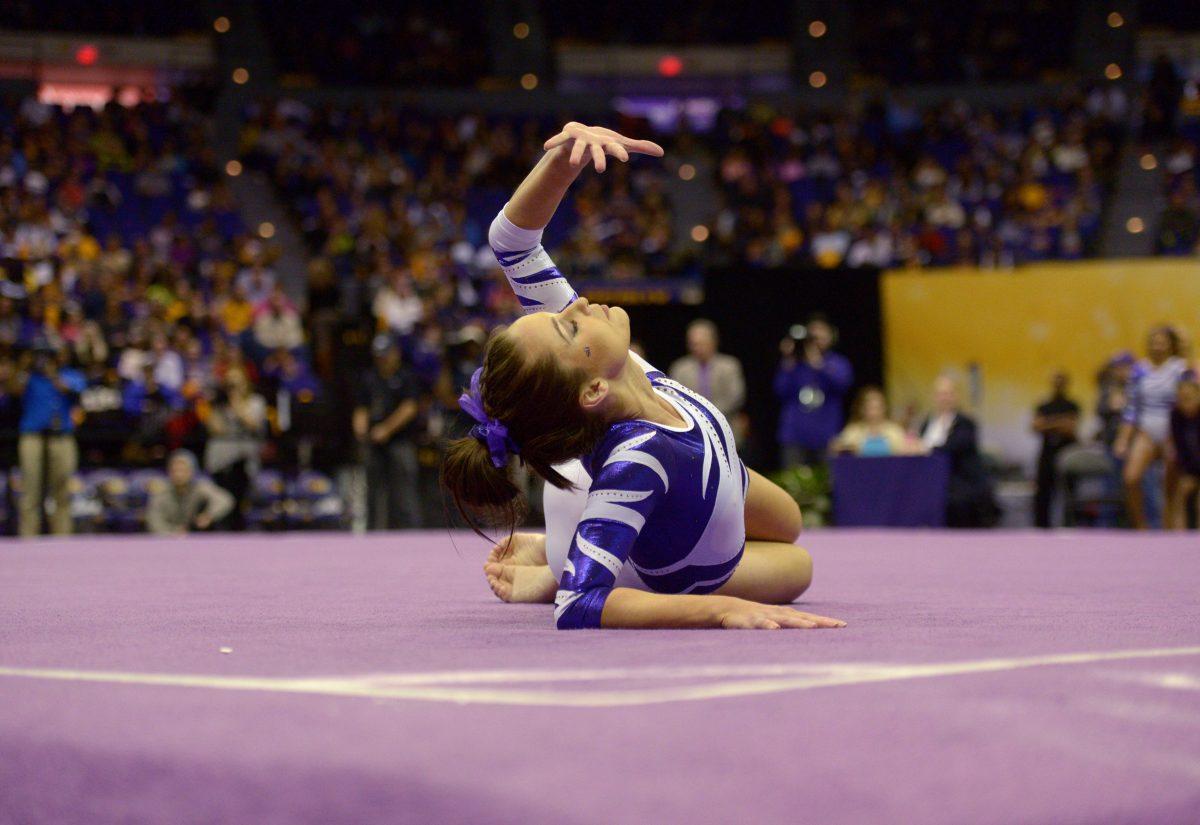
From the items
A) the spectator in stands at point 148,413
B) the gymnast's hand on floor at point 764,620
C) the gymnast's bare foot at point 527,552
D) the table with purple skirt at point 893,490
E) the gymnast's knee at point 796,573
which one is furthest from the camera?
the spectator in stands at point 148,413

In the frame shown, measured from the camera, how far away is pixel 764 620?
1.94 m

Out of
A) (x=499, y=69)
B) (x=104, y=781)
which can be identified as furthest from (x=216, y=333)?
(x=104, y=781)

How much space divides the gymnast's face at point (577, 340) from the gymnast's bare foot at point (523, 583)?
24.9 inches

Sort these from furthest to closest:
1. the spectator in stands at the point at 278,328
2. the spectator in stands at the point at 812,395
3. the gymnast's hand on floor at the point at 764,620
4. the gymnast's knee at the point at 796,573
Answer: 1. the spectator in stands at the point at 278,328
2. the spectator in stands at the point at 812,395
3. the gymnast's knee at the point at 796,573
4. the gymnast's hand on floor at the point at 764,620

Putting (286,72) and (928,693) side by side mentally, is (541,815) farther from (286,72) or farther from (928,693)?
(286,72)

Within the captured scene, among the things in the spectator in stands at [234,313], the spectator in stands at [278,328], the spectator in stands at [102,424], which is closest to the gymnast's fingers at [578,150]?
the spectator in stands at [102,424]

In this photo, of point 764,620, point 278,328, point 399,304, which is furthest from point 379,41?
point 764,620

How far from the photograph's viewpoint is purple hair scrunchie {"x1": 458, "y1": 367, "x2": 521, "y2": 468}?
2.10 m

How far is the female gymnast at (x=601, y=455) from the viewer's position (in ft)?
6.43

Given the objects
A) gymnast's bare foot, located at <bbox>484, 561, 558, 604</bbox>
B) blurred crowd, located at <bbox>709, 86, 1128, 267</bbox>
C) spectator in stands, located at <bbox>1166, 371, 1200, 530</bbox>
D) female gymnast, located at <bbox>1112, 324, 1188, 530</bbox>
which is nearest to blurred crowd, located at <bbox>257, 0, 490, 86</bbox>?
blurred crowd, located at <bbox>709, 86, 1128, 267</bbox>

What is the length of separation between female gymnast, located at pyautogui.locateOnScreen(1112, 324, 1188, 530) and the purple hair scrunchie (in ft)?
20.3

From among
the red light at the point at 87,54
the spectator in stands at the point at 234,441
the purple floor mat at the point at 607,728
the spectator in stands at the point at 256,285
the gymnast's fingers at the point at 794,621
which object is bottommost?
the spectator in stands at the point at 234,441

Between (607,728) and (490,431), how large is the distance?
100cm

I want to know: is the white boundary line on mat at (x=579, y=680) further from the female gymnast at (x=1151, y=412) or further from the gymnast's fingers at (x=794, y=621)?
the female gymnast at (x=1151, y=412)
